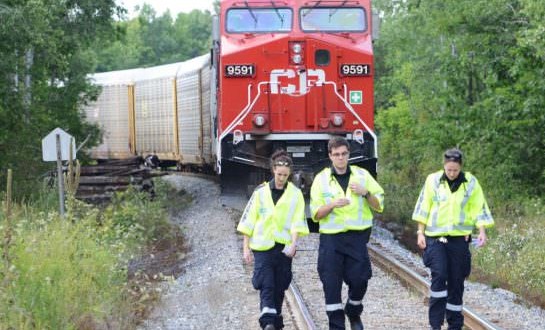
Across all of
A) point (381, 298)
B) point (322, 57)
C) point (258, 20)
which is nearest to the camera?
point (381, 298)

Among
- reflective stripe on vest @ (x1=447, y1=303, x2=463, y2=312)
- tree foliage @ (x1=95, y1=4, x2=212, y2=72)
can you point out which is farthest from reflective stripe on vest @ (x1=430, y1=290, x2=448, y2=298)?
tree foliage @ (x1=95, y1=4, x2=212, y2=72)

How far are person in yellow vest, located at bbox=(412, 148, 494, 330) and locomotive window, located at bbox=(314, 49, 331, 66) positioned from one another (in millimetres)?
8373

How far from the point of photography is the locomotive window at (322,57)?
57.8 feet

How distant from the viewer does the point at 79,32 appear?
2862 cm

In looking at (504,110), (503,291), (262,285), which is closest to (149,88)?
(504,110)

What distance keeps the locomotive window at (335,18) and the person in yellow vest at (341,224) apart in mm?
9201

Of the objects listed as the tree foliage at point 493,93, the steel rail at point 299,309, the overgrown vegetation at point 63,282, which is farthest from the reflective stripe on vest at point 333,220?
the tree foliage at point 493,93

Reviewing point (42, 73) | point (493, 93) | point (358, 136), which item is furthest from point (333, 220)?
point (42, 73)

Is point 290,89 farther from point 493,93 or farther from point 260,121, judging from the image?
point 493,93

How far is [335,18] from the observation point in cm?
1806

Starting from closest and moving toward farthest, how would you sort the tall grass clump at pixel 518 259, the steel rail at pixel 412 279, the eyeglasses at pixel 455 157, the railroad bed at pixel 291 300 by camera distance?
the eyeglasses at pixel 455 157
the steel rail at pixel 412 279
the railroad bed at pixel 291 300
the tall grass clump at pixel 518 259

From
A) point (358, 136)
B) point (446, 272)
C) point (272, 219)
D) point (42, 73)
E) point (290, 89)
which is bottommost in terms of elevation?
point (446, 272)

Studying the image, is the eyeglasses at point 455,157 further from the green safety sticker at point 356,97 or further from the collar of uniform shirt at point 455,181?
the green safety sticker at point 356,97

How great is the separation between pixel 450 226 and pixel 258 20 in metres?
9.34
